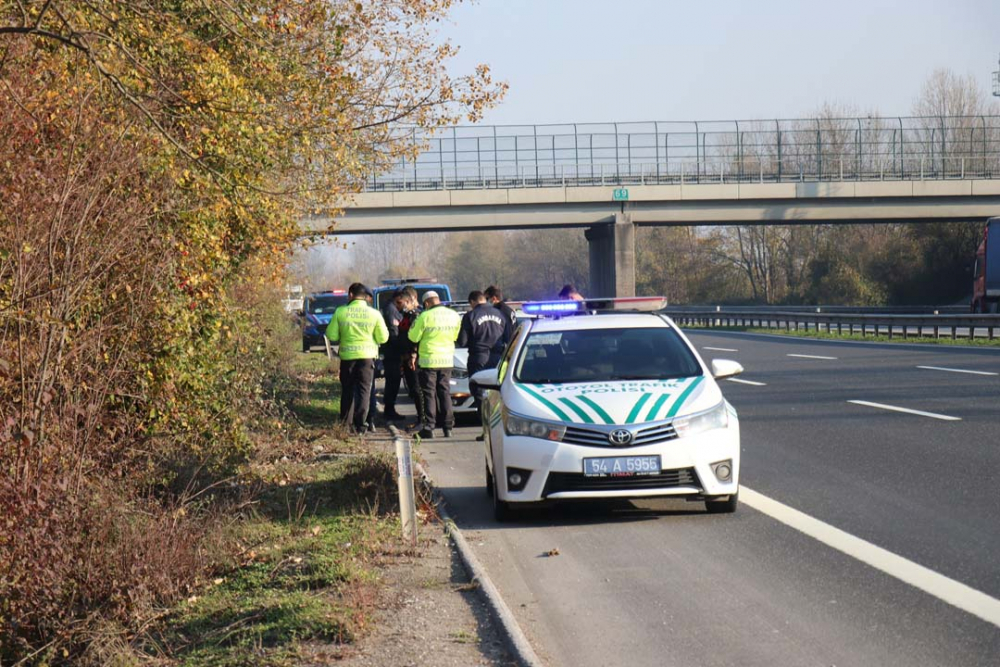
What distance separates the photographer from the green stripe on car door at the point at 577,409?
9.01 meters

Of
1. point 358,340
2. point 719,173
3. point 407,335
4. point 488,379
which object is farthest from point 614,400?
point 719,173

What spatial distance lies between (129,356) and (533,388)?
10.9ft

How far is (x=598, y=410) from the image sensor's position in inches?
358

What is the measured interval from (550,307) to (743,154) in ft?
161

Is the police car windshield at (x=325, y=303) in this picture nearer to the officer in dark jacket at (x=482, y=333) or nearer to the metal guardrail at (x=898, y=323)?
the metal guardrail at (x=898, y=323)

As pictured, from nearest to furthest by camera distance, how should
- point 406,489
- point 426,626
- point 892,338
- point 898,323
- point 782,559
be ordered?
point 426,626, point 782,559, point 406,489, point 892,338, point 898,323

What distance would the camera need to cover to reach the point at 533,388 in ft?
31.8

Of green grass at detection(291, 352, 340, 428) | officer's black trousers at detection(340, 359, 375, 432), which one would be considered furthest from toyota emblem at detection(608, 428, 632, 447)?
green grass at detection(291, 352, 340, 428)

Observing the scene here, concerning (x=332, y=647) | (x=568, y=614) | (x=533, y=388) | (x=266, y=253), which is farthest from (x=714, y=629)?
(x=266, y=253)

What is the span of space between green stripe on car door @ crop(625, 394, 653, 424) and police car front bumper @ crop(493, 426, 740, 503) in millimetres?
219

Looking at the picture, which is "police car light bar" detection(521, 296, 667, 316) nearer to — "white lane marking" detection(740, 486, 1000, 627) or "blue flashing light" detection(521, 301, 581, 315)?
"blue flashing light" detection(521, 301, 581, 315)

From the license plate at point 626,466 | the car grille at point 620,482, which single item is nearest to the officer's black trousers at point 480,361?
the car grille at point 620,482

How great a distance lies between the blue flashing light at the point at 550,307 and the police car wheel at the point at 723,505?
120 inches

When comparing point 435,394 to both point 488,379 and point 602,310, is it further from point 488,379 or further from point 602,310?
point 488,379
